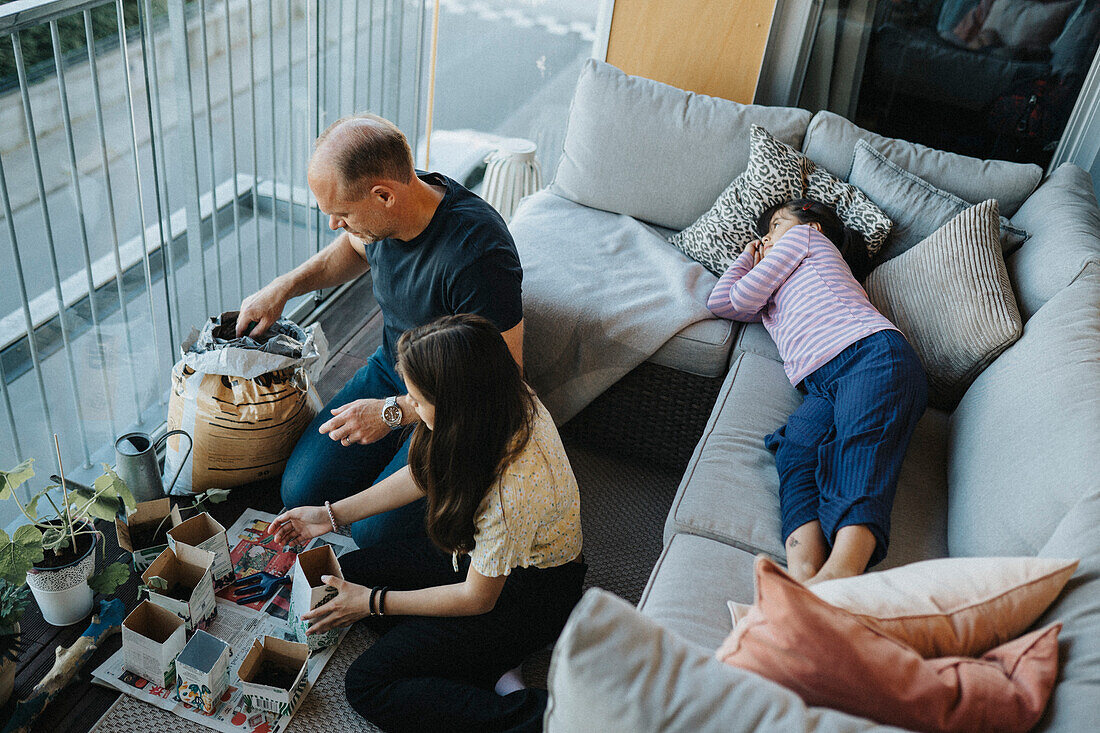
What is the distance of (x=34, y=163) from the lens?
5.30 feet

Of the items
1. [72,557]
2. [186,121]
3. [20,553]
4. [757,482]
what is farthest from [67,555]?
[757,482]

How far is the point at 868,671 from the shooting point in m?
0.88

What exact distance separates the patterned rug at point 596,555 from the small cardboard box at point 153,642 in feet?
0.20

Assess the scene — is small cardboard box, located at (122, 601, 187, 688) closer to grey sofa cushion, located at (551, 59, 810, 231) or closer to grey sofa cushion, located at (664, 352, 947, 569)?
grey sofa cushion, located at (664, 352, 947, 569)

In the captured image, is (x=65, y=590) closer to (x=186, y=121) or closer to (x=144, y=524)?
(x=144, y=524)

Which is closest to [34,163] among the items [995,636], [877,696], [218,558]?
[218,558]

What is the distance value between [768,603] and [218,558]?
1.25 metres

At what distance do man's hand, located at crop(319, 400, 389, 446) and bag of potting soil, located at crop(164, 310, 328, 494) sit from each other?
279mm

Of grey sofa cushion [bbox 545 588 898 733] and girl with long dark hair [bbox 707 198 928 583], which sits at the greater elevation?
grey sofa cushion [bbox 545 588 898 733]

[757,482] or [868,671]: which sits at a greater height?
[868,671]

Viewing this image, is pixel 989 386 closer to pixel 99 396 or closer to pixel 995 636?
pixel 995 636

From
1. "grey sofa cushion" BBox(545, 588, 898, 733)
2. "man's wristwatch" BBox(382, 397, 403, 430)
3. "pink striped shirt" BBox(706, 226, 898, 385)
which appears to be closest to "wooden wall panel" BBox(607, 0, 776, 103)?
"pink striped shirt" BBox(706, 226, 898, 385)

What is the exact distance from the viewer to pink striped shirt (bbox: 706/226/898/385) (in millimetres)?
1874

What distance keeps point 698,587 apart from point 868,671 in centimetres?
51
